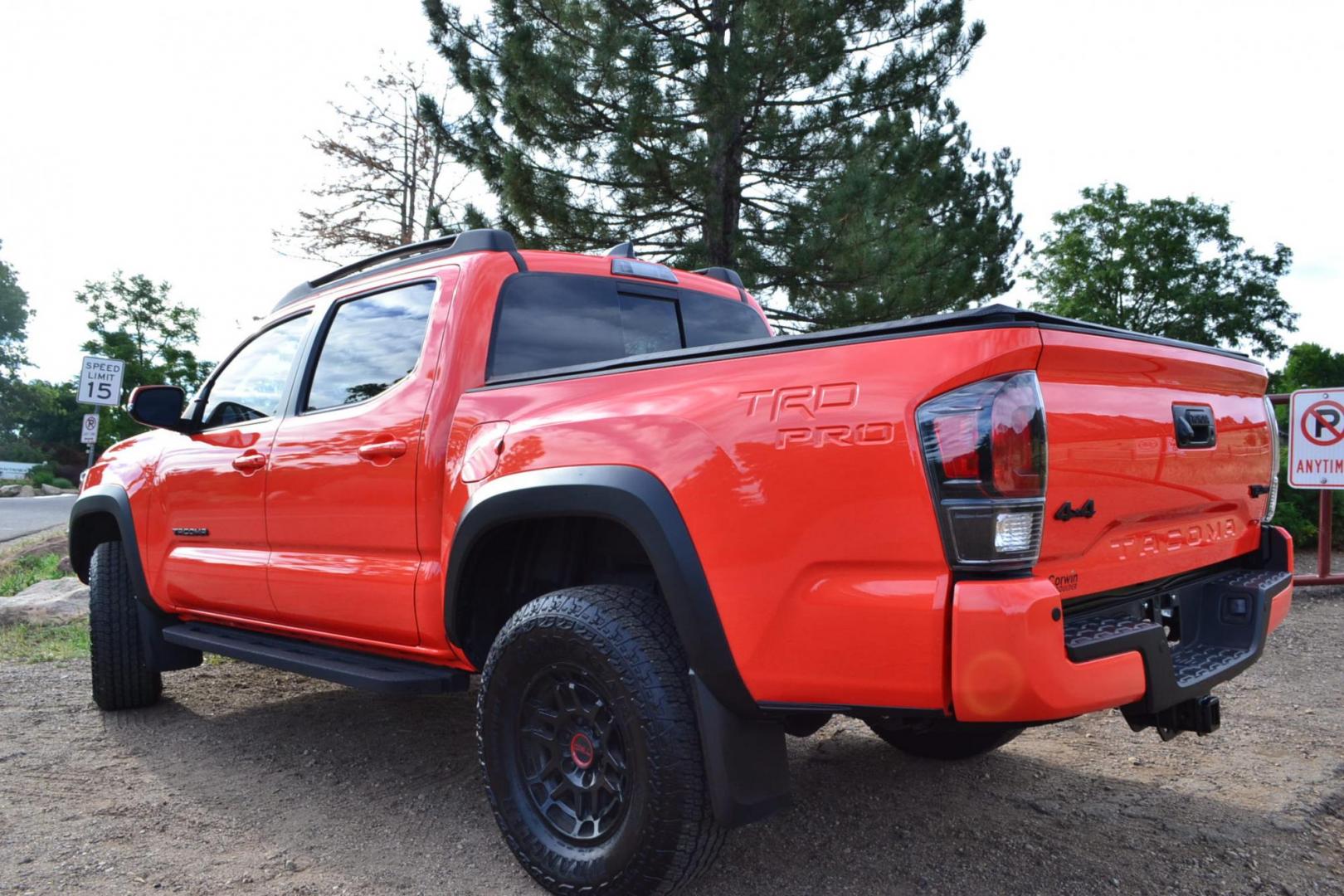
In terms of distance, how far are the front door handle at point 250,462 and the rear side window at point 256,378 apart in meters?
0.18

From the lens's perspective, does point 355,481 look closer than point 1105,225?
Yes

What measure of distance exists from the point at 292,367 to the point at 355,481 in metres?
0.87

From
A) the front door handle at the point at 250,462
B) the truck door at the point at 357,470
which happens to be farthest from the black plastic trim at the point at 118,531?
the truck door at the point at 357,470

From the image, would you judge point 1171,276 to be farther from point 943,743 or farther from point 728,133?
point 943,743

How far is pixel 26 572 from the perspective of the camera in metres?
11.5

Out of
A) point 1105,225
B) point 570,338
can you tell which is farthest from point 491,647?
point 1105,225

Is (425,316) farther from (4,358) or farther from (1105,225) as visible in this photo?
(4,358)

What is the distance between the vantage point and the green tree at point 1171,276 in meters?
42.2

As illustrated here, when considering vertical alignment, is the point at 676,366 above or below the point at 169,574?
above

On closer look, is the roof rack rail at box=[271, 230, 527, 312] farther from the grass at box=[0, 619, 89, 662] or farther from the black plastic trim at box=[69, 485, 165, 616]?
the grass at box=[0, 619, 89, 662]

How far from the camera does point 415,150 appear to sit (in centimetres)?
2334

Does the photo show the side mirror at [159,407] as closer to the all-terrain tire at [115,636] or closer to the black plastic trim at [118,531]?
the black plastic trim at [118,531]

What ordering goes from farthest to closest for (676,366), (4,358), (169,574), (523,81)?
(4,358) < (523,81) < (169,574) < (676,366)

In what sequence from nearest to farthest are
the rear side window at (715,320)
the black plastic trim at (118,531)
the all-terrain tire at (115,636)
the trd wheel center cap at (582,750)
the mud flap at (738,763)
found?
1. the mud flap at (738,763)
2. the trd wheel center cap at (582,750)
3. the rear side window at (715,320)
4. the black plastic trim at (118,531)
5. the all-terrain tire at (115,636)
